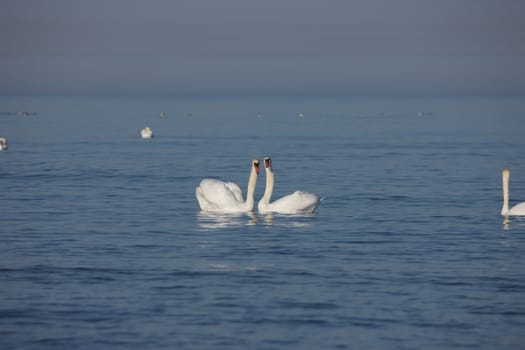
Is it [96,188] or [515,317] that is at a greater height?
[96,188]

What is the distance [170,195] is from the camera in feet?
108

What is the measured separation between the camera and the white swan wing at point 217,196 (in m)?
27.5

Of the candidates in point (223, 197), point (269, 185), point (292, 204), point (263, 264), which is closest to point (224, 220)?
point (223, 197)

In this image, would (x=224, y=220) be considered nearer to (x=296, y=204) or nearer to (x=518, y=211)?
(x=296, y=204)

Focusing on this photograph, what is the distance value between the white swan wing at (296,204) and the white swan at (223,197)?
2.07 feet

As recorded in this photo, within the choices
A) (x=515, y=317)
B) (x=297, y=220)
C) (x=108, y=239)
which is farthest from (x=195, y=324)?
(x=297, y=220)

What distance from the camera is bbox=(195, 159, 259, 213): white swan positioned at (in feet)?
90.1

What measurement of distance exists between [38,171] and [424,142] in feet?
96.8

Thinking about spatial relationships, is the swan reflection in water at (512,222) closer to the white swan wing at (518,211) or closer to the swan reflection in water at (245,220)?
the white swan wing at (518,211)

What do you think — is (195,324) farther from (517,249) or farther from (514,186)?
(514,186)

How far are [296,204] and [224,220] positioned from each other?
6.36ft

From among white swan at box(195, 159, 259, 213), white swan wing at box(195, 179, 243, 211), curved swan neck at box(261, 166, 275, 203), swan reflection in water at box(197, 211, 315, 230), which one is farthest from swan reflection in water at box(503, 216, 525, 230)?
white swan wing at box(195, 179, 243, 211)

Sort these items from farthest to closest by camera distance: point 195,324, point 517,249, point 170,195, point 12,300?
point 170,195 → point 517,249 → point 12,300 → point 195,324

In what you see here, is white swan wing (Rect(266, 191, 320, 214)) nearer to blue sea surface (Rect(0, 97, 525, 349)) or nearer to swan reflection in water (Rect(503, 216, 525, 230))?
blue sea surface (Rect(0, 97, 525, 349))
